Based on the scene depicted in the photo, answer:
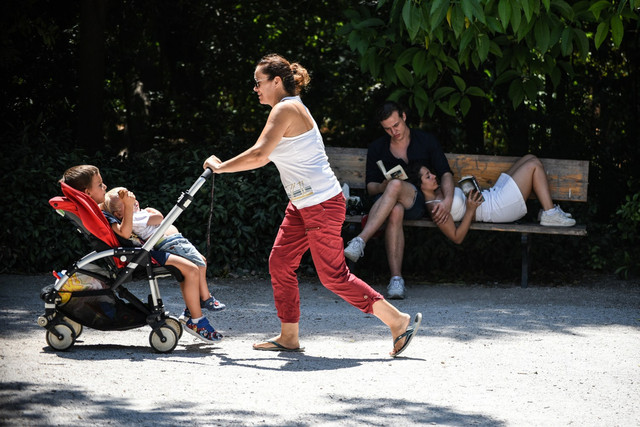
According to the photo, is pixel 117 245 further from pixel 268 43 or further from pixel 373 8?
pixel 268 43

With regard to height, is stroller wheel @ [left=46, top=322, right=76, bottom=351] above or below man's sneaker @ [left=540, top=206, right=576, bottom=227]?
below

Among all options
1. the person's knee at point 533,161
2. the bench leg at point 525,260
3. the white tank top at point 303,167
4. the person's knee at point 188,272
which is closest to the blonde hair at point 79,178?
the person's knee at point 188,272

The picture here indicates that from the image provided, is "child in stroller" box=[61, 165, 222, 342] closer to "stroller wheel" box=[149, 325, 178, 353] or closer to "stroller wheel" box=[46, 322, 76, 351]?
"stroller wheel" box=[149, 325, 178, 353]

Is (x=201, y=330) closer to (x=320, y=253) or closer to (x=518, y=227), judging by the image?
(x=320, y=253)

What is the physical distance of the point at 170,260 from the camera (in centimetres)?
570

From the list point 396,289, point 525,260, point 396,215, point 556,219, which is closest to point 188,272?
point 396,289

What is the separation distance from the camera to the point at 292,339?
18.9ft

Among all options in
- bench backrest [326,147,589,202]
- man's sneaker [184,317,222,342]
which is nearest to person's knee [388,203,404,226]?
bench backrest [326,147,589,202]

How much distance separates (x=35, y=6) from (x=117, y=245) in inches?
234

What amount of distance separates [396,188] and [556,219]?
148cm

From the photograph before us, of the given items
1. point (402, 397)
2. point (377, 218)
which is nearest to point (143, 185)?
point (377, 218)

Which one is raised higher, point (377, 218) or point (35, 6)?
point (35, 6)

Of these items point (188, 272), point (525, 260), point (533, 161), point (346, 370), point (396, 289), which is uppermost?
point (533, 161)

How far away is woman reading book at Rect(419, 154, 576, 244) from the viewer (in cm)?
802
